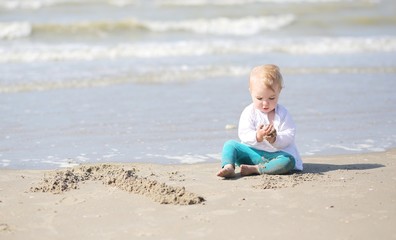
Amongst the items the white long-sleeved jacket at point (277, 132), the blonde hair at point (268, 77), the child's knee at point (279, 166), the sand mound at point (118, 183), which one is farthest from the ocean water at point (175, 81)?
the blonde hair at point (268, 77)

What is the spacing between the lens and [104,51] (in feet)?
39.0

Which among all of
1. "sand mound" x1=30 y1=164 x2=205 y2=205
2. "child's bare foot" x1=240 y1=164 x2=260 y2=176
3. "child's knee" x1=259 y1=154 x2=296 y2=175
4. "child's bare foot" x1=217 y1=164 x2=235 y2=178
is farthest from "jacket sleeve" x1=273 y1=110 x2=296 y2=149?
"sand mound" x1=30 y1=164 x2=205 y2=205

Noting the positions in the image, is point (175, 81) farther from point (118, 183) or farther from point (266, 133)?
point (118, 183)

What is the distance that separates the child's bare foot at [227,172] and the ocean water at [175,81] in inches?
26.8

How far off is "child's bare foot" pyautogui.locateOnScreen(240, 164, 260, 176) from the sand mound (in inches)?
23.4

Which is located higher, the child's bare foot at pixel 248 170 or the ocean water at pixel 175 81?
the ocean water at pixel 175 81

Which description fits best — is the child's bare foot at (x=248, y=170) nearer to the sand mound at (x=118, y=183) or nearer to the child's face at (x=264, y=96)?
the child's face at (x=264, y=96)

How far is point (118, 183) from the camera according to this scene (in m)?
4.79

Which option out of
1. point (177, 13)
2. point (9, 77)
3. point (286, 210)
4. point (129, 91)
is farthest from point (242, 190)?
point (177, 13)

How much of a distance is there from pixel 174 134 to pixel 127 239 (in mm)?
2737

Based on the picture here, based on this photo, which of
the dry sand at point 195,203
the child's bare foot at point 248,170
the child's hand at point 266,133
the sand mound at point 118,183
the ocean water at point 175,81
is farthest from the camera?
the ocean water at point 175,81

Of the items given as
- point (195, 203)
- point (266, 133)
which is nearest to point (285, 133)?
point (266, 133)

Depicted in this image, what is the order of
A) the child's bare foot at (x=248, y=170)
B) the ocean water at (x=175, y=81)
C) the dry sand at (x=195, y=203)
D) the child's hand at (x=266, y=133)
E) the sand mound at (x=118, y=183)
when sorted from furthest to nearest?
the ocean water at (x=175, y=81) → the child's bare foot at (x=248, y=170) → the child's hand at (x=266, y=133) → the sand mound at (x=118, y=183) → the dry sand at (x=195, y=203)

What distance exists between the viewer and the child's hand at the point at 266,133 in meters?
4.92
